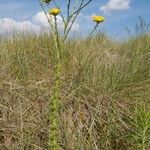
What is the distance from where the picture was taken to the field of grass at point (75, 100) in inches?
143

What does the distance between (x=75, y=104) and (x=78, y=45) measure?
5.60 ft

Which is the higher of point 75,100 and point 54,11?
point 54,11

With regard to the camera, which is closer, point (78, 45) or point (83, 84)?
point (83, 84)

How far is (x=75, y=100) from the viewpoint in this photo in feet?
13.5

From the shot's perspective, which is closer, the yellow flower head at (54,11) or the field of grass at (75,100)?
the yellow flower head at (54,11)

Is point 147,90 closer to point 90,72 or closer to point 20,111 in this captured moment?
point 90,72

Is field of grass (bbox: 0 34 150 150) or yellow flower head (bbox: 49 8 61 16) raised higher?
yellow flower head (bbox: 49 8 61 16)

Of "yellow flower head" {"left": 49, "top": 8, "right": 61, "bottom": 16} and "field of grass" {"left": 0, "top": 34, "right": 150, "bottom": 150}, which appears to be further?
"field of grass" {"left": 0, "top": 34, "right": 150, "bottom": 150}

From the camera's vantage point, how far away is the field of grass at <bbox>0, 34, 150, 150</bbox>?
143 inches

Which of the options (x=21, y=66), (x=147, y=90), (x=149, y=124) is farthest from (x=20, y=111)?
(x=147, y=90)

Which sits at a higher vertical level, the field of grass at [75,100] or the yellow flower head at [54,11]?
the yellow flower head at [54,11]

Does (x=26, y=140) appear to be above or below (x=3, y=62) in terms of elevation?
below

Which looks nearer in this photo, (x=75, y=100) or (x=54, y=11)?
(x=54, y=11)

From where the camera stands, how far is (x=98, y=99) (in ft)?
13.7
